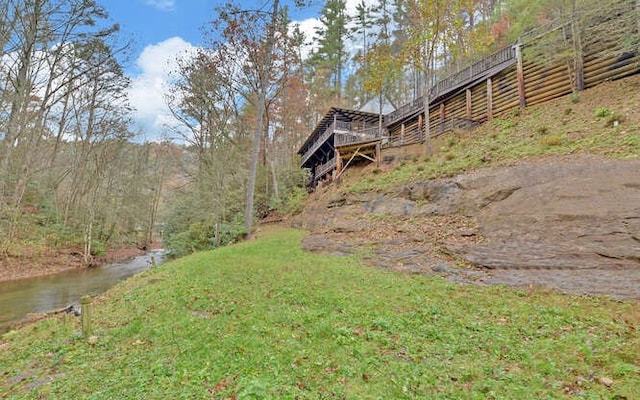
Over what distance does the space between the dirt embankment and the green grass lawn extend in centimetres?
81

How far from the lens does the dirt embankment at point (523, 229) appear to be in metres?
5.66

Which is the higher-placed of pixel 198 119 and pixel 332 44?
pixel 332 44

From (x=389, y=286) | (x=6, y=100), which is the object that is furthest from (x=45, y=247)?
(x=389, y=286)

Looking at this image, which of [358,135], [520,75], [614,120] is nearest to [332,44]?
[358,135]

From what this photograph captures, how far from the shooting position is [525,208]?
25.4 ft

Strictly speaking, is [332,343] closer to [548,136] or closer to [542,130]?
[548,136]

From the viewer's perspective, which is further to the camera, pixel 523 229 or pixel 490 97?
pixel 490 97

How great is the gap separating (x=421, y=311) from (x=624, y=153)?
24.0ft

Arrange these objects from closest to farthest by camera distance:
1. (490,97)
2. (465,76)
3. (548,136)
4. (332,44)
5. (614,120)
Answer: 1. (614,120)
2. (548,136)
3. (490,97)
4. (465,76)
5. (332,44)

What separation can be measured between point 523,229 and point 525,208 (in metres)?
0.82

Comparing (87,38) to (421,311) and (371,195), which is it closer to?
(371,195)

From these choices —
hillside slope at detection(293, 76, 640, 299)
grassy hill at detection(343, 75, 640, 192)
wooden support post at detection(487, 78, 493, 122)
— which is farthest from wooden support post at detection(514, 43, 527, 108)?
wooden support post at detection(487, 78, 493, 122)

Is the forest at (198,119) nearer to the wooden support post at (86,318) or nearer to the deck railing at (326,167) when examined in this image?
the deck railing at (326,167)

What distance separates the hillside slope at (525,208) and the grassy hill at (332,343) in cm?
76
